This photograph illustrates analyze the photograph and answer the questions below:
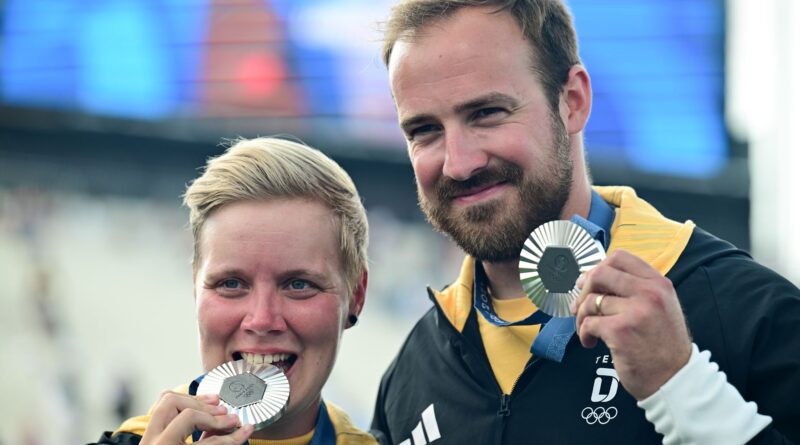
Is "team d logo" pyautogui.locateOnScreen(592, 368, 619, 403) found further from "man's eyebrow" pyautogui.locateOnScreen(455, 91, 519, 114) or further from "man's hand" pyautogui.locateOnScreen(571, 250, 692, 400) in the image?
"man's eyebrow" pyautogui.locateOnScreen(455, 91, 519, 114)

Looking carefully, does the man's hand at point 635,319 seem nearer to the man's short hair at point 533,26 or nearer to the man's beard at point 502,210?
the man's beard at point 502,210

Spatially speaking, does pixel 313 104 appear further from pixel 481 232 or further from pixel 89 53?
pixel 481 232

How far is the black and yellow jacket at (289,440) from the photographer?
10.3 ft

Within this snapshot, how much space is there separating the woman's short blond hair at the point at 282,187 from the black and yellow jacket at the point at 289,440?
42cm

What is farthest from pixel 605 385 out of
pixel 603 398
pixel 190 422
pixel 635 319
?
pixel 190 422

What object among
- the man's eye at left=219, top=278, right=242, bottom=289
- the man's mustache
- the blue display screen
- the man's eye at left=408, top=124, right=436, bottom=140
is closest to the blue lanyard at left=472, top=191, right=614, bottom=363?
the man's mustache

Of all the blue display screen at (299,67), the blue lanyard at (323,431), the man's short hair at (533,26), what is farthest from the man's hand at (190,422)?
the blue display screen at (299,67)

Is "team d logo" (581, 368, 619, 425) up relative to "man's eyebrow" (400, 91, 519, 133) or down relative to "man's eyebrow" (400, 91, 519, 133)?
down

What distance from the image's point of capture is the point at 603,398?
317 centimetres

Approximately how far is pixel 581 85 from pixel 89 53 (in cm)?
2802

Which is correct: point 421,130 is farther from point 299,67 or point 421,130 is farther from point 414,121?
point 299,67

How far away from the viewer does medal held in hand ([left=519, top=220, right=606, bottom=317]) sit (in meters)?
2.82

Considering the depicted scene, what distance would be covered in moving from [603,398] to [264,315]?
0.98 m

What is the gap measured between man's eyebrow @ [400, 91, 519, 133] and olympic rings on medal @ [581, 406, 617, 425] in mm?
935
